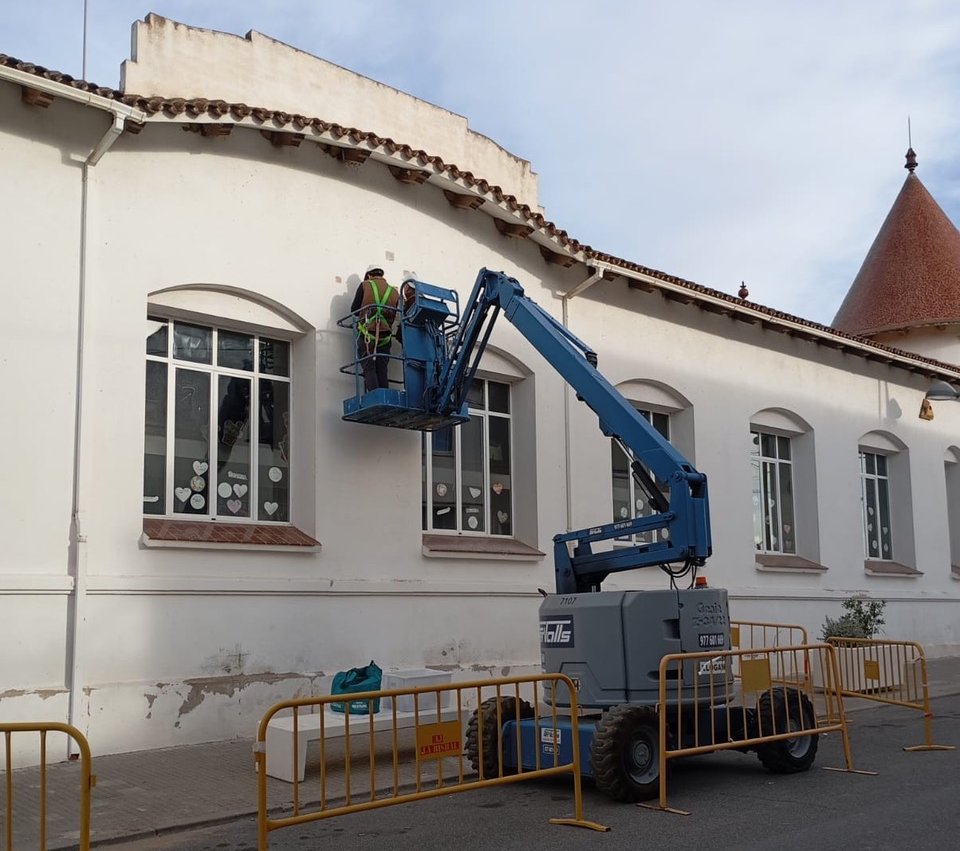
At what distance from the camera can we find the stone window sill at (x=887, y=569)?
1982cm

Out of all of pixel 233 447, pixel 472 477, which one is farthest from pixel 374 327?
pixel 472 477

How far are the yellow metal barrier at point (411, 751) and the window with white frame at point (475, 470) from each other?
351cm

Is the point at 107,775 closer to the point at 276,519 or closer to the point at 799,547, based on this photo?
the point at 276,519

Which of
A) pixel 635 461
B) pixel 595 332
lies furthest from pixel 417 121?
pixel 635 461

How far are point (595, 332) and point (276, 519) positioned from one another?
5661 mm

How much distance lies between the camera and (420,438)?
1284 cm

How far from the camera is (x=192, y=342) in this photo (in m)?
11.5

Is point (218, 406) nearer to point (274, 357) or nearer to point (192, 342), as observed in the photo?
point (192, 342)

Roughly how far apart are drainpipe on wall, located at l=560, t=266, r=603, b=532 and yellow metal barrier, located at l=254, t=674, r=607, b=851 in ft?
15.1

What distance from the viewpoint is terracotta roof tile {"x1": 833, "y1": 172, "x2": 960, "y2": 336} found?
25.9m

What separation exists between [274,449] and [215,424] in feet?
2.59

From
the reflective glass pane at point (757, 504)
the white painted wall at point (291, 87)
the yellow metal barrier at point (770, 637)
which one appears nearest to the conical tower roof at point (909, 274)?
the reflective glass pane at point (757, 504)

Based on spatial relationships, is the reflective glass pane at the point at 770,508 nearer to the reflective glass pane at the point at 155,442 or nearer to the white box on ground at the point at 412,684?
the white box on ground at the point at 412,684

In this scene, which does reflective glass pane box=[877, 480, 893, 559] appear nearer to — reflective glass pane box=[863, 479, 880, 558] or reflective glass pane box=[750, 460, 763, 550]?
reflective glass pane box=[863, 479, 880, 558]
